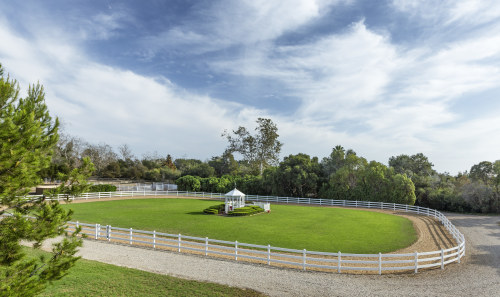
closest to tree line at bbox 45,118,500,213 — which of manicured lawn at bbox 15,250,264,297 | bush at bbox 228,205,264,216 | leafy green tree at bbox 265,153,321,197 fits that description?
leafy green tree at bbox 265,153,321,197

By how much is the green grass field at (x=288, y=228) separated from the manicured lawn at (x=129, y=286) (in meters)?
7.62

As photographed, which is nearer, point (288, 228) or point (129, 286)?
point (129, 286)

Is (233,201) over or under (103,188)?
over

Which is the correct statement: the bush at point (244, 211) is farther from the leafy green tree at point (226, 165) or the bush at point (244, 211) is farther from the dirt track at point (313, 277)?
the leafy green tree at point (226, 165)

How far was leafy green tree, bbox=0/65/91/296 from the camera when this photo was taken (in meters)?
5.48

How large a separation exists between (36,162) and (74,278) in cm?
715

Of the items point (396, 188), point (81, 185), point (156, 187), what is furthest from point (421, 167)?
point (81, 185)

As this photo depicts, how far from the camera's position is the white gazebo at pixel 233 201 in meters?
30.0

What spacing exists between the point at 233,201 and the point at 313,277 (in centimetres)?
1874

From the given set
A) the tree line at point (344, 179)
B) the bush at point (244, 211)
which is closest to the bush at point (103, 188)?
the tree line at point (344, 179)

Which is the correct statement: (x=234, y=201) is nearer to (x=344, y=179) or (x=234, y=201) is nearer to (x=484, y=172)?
(x=344, y=179)

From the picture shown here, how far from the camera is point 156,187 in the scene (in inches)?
2329

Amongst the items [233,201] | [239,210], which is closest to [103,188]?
[233,201]

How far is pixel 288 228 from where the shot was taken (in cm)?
2280
